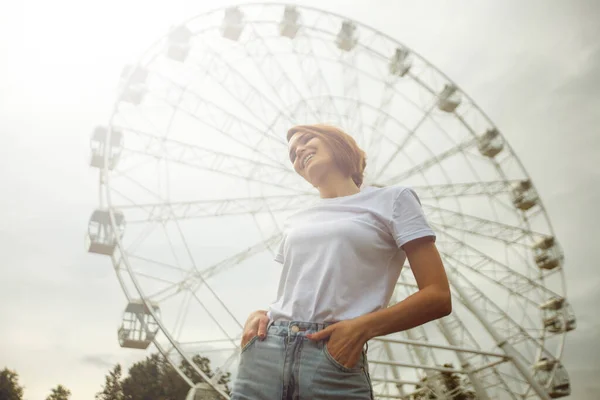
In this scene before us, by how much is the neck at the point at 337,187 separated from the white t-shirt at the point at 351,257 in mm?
187

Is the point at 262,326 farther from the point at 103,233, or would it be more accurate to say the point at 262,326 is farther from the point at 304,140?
the point at 103,233

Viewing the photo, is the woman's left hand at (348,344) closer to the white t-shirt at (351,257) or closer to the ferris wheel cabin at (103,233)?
the white t-shirt at (351,257)

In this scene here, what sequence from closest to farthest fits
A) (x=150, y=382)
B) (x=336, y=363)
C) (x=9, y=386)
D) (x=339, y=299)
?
(x=336, y=363)
(x=339, y=299)
(x=150, y=382)
(x=9, y=386)

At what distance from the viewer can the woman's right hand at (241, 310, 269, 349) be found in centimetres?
177

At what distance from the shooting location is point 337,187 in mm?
2184

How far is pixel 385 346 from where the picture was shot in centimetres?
1372

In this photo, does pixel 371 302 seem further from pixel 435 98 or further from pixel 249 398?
pixel 435 98

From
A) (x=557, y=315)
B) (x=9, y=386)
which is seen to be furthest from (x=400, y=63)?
(x=9, y=386)

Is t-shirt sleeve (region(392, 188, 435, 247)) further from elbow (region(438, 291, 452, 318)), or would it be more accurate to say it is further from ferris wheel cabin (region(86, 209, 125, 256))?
ferris wheel cabin (region(86, 209, 125, 256))

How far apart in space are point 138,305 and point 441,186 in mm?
9360

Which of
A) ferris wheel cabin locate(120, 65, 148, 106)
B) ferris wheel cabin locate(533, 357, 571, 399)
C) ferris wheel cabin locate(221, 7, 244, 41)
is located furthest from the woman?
ferris wheel cabin locate(533, 357, 571, 399)

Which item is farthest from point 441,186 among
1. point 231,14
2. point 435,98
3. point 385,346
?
point 231,14

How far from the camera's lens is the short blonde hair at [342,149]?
2.22 m

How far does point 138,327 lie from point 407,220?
39.7ft
